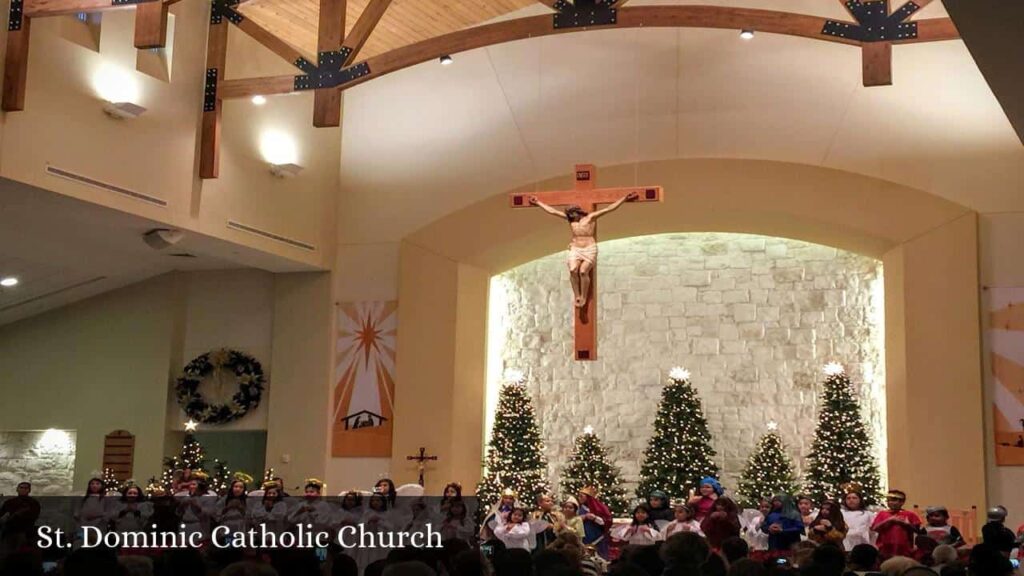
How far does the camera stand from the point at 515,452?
49.5 feet

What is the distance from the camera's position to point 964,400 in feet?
41.8

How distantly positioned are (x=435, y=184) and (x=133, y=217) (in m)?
3.93

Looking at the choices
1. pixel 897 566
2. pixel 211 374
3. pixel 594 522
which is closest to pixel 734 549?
pixel 897 566

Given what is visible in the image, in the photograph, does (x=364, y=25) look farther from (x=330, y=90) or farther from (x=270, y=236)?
(x=270, y=236)

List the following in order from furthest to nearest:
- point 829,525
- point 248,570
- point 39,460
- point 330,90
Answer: point 39,460 < point 330,90 < point 829,525 < point 248,570

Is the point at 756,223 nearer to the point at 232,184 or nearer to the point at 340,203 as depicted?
the point at 340,203

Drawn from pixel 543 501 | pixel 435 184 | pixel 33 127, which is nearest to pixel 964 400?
pixel 543 501

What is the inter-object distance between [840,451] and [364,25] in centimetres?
714

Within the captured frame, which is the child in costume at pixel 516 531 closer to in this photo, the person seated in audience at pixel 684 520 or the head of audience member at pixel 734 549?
the person seated in audience at pixel 684 520

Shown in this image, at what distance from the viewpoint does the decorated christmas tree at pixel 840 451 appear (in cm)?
1362

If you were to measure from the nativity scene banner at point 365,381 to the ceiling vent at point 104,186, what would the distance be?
328 centimetres

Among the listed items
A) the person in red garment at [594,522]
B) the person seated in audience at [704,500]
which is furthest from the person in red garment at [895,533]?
the person in red garment at [594,522]

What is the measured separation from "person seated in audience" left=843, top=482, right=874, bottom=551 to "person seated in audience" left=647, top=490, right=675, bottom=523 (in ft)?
5.50

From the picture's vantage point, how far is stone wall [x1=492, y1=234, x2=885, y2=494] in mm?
14977
